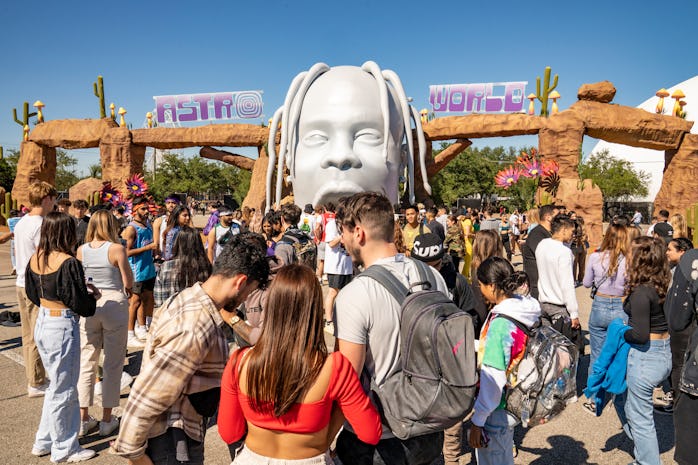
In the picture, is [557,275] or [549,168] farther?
[549,168]

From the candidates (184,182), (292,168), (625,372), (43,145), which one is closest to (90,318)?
(625,372)

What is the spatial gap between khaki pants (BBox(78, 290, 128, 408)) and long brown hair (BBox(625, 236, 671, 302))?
3538mm

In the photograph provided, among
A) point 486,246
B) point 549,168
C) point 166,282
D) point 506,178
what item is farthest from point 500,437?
point 549,168

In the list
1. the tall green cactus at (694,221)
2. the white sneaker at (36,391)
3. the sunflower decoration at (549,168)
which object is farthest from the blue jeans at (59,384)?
the sunflower decoration at (549,168)

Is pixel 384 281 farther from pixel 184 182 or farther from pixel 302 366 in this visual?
pixel 184 182

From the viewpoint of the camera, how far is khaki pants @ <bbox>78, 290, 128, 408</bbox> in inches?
130

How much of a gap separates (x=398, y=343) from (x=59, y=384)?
235cm

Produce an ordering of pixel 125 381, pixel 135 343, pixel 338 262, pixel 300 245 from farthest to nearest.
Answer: pixel 338 262, pixel 135 343, pixel 300 245, pixel 125 381

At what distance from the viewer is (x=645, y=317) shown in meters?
2.81

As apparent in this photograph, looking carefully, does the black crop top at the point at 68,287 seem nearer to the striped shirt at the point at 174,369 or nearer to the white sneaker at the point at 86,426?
the white sneaker at the point at 86,426

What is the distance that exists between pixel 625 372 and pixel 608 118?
12.1 m

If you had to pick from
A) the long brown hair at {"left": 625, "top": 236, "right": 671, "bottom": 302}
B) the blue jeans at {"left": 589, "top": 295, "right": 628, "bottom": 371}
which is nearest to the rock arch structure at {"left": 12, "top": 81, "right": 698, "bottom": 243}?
the blue jeans at {"left": 589, "top": 295, "right": 628, "bottom": 371}

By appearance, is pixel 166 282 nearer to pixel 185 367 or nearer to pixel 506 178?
pixel 185 367

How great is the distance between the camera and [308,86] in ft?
33.4
